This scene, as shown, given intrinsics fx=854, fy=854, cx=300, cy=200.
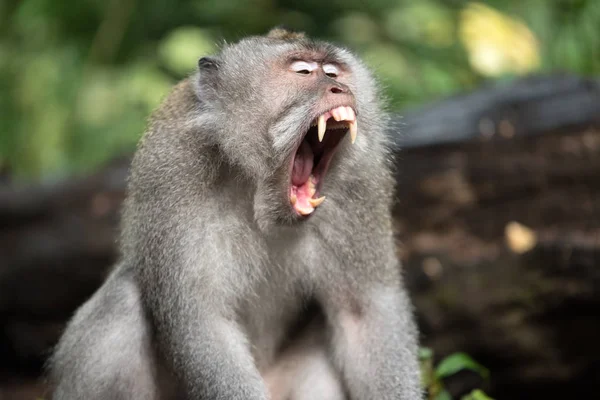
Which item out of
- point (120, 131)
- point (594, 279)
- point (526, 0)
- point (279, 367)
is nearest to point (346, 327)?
point (279, 367)

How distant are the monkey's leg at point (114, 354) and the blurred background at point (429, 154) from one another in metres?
1.57

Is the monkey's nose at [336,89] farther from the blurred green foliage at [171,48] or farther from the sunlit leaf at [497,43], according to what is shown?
the sunlit leaf at [497,43]

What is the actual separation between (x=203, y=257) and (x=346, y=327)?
3.06 ft

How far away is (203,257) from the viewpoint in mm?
4371

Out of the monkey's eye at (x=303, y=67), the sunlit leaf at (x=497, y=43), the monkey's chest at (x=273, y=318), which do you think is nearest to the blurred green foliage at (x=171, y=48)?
the sunlit leaf at (x=497, y=43)

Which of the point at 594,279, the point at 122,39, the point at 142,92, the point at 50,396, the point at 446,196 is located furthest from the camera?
the point at 122,39

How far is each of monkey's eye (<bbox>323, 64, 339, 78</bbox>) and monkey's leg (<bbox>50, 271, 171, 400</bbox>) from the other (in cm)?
159

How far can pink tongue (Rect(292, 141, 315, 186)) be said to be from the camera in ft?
14.4

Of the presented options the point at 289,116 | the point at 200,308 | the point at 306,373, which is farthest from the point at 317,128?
the point at 306,373

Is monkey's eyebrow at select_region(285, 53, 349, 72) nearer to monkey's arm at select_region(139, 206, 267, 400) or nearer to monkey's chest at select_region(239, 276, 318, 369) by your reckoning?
monkey's arm at select_region(139, 206, 267, 400)

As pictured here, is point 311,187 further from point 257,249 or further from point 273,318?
point 273,318

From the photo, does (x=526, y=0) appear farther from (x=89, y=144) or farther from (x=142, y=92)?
(x=89, y=144)

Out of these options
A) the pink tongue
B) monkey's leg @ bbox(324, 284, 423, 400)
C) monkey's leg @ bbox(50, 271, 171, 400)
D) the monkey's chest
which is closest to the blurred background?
the pink tongue

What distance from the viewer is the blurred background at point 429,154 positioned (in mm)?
6578
